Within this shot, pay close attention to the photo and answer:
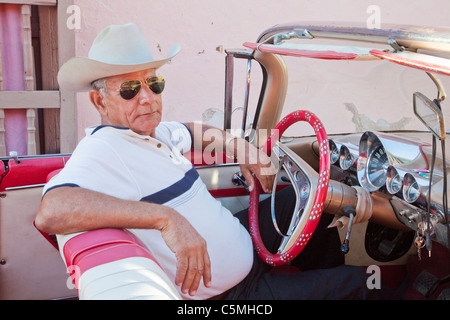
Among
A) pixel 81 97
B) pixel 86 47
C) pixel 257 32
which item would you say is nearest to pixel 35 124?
pixel 81 97

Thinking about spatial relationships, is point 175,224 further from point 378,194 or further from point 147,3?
point 147,3

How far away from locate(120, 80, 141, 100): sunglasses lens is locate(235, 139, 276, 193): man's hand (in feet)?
1.99

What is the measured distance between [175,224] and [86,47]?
2.91 meters

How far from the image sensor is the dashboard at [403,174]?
176 cm

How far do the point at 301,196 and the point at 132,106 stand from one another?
2.43 ft

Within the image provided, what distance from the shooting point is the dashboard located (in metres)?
1.76

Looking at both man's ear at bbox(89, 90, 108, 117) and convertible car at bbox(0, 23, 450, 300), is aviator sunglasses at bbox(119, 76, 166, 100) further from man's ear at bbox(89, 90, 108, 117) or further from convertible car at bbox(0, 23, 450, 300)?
convertible car at bbox(0, 23, 450, 300)

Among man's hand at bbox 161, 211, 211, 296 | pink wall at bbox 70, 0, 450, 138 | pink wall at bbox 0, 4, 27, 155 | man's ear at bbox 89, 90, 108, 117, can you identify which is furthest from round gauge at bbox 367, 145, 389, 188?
pink wall at bbox 0, 4, 27, 155

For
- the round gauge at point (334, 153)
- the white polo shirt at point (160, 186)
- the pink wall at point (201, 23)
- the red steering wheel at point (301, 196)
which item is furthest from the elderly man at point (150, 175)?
the pink wall at point (201, 23)

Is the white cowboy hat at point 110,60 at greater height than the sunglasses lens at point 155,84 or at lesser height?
greater

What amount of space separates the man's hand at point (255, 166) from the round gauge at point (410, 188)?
0.60m

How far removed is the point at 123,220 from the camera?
1.56 metres

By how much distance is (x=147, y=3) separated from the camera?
4.23 m

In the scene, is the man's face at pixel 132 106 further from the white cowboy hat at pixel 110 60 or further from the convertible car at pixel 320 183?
the convertible car at pixel 320 183
